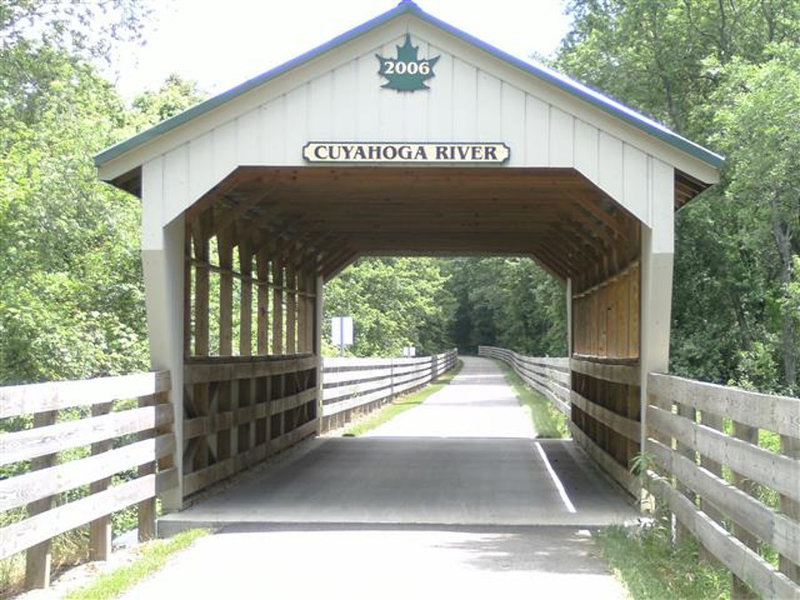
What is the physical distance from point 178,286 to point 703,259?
1682cm

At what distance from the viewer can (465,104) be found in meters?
8.51

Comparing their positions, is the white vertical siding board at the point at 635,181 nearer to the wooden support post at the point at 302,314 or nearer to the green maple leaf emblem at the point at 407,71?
the green maple leaf emblem at the point at 407,71

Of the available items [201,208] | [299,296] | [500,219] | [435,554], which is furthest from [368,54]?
[299,296]

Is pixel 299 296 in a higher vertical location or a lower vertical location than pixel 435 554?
higher

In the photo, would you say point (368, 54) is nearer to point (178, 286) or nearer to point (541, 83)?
point (541, 83)

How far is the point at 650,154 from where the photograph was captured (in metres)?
8.38

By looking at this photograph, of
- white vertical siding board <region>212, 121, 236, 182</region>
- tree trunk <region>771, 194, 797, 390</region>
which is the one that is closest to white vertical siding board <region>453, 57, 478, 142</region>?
white vertical siding board <region>212, 121, 236, 182</region>

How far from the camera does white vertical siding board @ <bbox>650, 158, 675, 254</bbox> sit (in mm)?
8328

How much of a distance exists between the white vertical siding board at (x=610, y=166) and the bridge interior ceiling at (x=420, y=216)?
1.21 feet

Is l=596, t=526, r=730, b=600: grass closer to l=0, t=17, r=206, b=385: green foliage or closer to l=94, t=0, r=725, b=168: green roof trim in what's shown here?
l=94, t=0, r=725, b=168: green roof trim

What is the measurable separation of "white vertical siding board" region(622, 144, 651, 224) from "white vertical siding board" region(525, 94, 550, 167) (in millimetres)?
667

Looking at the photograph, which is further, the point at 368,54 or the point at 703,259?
the point at 703,259

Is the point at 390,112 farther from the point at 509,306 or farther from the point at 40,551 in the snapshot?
the point at 509,306

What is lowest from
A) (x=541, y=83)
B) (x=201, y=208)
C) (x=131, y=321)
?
(x=131, y=321)
